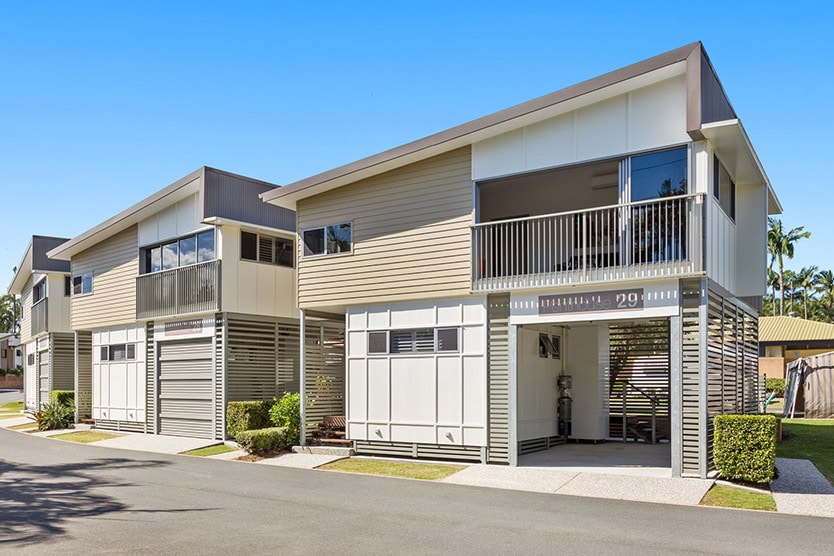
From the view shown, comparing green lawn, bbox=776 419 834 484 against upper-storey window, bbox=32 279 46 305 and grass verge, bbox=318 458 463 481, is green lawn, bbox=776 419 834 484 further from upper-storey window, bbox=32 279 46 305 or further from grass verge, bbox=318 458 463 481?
upper-storey window, bbox=32 279 46 305

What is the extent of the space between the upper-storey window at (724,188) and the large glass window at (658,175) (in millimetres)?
928

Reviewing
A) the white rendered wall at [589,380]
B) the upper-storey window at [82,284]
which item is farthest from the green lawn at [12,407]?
the white rendered wall at [589,380]

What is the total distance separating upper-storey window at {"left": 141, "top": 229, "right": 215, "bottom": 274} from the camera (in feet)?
70.6

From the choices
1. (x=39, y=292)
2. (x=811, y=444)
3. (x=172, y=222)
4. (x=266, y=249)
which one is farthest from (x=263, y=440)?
(x=39, y=292)

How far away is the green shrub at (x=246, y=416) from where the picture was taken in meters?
19.3

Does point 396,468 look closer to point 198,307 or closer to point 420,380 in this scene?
point 420,380

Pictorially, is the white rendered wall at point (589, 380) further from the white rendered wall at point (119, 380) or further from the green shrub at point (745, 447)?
the white rendered wall at point (119, 380)

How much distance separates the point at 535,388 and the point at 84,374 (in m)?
20.0

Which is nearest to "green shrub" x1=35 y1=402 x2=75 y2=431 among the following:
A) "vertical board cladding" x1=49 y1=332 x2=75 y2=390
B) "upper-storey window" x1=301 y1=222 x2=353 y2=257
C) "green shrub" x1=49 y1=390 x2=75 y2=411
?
"green shrub" x1=49 y1=390 x2=75 y2=411

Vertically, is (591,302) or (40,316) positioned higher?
(591,302)

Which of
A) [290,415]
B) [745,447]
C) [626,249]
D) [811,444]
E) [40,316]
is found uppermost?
[626,249]

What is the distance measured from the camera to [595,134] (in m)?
14.1

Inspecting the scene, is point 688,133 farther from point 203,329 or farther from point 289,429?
point 203,329

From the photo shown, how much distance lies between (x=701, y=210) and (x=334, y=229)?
8.50 m
